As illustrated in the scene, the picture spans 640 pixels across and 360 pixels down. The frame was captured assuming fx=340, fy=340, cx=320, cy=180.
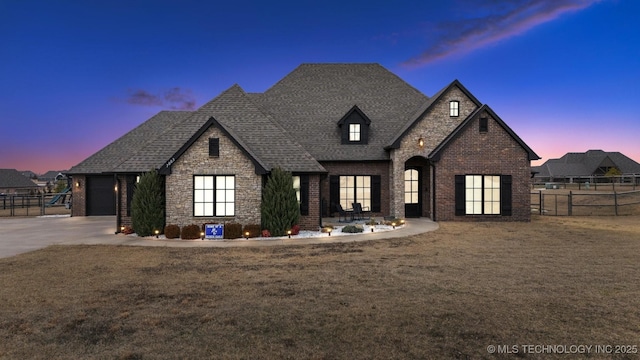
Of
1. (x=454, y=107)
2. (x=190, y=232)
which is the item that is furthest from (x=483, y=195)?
(x=190, y=232)

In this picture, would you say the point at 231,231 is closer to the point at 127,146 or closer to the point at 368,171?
the point at 368,171

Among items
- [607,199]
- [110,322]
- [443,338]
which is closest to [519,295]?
[443,338]

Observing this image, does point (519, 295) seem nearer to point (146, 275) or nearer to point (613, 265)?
point (613, 265)

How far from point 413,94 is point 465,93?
4.67 metres

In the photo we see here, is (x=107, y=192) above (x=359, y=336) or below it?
above

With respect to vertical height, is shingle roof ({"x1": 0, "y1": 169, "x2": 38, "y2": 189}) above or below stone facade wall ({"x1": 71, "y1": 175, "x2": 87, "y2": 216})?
above

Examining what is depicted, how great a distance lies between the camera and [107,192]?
23.9 metres

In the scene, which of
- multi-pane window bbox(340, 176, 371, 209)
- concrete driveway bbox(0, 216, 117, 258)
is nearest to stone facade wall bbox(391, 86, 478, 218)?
multi-pane window bbox(340, 176, 371, 209)

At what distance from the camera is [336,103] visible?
2403 centimetres

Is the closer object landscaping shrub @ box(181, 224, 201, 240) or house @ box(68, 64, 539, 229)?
landscaping shrub @ box(181, 224, 201, 240)

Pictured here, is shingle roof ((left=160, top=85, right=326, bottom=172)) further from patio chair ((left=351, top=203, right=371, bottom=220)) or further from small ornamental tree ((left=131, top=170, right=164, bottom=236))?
patio chair ((left=351, top=203, right=371, bottom=220))

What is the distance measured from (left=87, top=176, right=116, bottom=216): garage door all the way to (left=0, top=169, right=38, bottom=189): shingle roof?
2110 inches

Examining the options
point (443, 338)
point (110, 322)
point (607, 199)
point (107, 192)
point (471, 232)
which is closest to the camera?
point (443, 338)

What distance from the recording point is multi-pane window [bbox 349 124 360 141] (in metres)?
21.6
